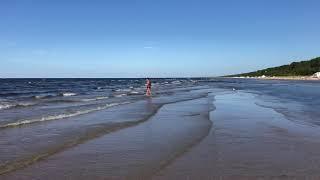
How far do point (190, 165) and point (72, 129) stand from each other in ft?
24.1

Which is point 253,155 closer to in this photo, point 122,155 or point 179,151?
point 179,151

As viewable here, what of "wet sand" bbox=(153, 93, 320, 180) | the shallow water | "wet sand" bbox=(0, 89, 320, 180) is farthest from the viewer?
the shallow water

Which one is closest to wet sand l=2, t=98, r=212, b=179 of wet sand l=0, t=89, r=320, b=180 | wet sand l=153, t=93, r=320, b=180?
wet sand l=0, t=89, r=320, b=180

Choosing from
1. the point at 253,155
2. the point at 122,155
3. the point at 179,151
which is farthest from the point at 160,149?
the point at 253,155

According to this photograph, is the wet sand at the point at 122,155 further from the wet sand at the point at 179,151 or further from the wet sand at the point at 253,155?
the wet sand at the point at 253,155

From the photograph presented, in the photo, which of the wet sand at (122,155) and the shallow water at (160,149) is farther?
the shallow water at (160,149)

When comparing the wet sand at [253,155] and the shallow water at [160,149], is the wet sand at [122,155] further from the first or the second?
the wet sand at [253,155]

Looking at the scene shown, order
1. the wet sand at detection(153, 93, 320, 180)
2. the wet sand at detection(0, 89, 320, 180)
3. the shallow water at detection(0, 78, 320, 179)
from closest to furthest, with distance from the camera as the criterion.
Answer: the wet sand at detection(153, 93, 320, 180)
the wet sand at detection(0, 89, 320, 180)
the shallow water at detection(0, 78, 320, 179)

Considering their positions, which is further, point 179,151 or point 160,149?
point 160,149

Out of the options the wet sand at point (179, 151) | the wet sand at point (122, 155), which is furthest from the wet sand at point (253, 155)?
the wet sand at point (122, 155)

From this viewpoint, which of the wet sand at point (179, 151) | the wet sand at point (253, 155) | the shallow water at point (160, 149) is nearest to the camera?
the wet sand at point (253, 155)

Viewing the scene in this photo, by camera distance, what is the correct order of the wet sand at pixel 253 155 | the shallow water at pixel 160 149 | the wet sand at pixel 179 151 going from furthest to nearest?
the shallow water at pixel 160 149 < the wet sand at pixel 179 151 < the wet sand at pixel 253 155

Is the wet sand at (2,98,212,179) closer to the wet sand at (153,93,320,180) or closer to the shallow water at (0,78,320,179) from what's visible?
the shallow water at (0,78,320,179)

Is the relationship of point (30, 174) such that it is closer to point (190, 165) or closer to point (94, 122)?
point (190, 165)
